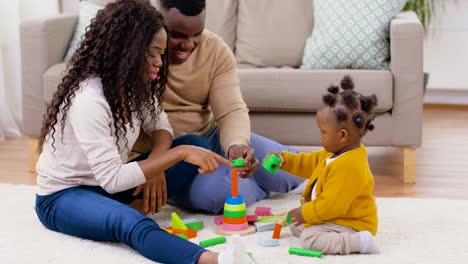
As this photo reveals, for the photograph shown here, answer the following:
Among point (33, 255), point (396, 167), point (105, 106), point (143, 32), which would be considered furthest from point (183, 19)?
point (396, 167)

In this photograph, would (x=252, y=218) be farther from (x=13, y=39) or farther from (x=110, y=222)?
(x=13, y=39)

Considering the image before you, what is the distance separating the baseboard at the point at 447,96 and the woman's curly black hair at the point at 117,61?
2972mm

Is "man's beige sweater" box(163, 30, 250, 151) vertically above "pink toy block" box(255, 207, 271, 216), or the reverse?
"man's beige sweater" box(163, 30, 250, 151)

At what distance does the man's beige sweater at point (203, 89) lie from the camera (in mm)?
2635

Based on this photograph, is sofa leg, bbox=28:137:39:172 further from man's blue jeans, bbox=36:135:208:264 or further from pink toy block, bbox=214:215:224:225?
pink toy block, bbox=214:215:224:225

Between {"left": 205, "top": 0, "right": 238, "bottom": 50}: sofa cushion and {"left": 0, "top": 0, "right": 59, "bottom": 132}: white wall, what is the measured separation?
105 centimetres

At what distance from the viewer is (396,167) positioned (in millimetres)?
3383

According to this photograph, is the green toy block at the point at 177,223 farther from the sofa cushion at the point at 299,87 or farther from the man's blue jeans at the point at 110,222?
the sofa cushion at the point at 299,87

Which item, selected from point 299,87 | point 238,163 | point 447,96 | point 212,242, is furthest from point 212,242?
point 447,96

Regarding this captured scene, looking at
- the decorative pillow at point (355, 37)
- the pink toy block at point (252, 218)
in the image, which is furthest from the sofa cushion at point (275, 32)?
the pink toy block at point (252, 218)

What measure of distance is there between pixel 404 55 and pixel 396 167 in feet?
1.74

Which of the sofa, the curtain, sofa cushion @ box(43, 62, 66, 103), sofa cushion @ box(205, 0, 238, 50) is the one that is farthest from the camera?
the curtain

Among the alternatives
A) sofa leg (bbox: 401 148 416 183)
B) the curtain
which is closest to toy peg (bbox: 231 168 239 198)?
sofa leg (bbox: 401 148 416 183)

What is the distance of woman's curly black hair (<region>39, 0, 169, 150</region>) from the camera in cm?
220
